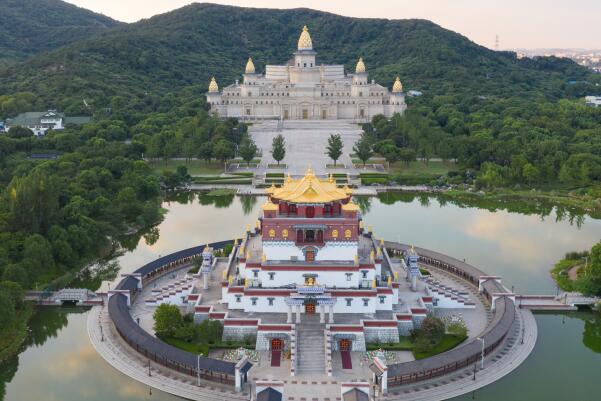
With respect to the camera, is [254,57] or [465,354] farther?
[254,57]

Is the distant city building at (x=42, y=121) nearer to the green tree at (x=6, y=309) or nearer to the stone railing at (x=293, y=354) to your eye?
the green tree at (x=6, y=309)

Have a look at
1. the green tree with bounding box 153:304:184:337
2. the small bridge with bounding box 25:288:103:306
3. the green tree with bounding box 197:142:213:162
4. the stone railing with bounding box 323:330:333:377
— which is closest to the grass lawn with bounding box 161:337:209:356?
the green tree with bounding box 153:304:184:337

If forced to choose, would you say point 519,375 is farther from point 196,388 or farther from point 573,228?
point 573,228

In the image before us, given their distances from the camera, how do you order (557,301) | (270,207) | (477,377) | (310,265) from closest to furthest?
1. (477,377)
2. (310,265)
3. (270,207)
4. (557,301)

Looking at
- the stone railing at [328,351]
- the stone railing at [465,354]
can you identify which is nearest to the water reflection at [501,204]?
the stone railing at [465,354]

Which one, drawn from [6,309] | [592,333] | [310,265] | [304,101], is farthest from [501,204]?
[304,101]

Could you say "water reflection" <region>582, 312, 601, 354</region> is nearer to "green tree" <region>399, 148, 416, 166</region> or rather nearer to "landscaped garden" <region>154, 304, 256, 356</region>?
"landscaped garden" <region>154, 304, 256, 356</region>

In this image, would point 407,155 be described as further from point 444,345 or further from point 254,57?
point 254,57

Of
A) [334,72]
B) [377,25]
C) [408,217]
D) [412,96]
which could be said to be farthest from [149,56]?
[408,217]
